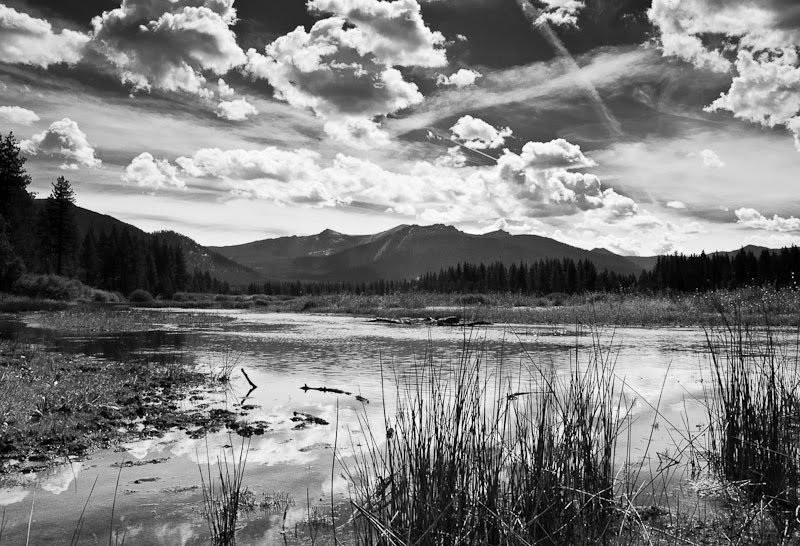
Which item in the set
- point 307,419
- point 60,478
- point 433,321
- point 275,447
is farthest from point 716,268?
point 60,478

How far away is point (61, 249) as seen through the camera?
8906cm

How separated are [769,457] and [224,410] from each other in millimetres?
7977

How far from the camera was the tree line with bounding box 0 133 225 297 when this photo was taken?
225ft

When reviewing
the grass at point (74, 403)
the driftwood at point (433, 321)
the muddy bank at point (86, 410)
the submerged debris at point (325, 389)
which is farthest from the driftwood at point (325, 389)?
the driftwood at point (433, 321)

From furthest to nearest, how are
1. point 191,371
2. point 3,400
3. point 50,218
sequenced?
point 50,218 < point 191,371 < point 3,400

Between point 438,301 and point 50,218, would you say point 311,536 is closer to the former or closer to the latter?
point 438,301

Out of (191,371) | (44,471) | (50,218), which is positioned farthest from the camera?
(50,218)

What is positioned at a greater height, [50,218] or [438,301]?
[50,218]

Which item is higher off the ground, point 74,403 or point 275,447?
point 74,403

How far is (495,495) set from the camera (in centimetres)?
437

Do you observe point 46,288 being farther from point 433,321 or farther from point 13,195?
point 433,321

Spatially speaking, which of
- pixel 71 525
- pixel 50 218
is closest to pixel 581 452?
pixel 71 525

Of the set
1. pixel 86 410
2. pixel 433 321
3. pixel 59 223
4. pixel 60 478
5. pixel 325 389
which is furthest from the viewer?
pixel 59 223

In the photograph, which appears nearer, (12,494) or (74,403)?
(12,494)
